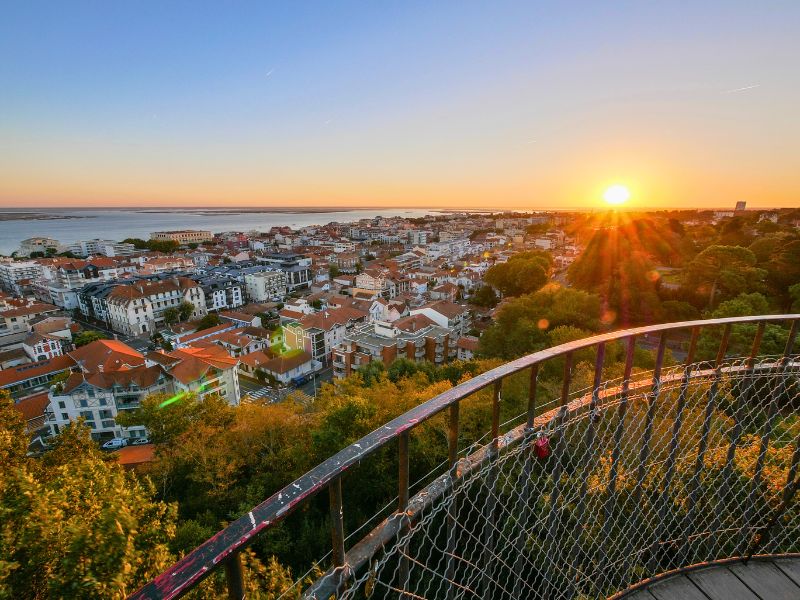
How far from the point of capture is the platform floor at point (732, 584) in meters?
1.91

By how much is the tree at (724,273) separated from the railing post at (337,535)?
63.0 ft

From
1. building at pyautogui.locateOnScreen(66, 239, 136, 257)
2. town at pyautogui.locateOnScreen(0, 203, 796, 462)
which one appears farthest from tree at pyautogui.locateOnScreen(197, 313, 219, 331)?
building at pyautogui.locateOnScreen(66, 239, 136, 257)

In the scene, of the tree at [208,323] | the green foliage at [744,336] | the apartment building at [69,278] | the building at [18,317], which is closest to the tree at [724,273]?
the green foliage at [744,336]

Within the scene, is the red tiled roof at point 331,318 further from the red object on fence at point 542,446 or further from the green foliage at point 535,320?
the red object on fence at point 542,446

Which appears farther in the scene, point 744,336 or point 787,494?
point 744,336

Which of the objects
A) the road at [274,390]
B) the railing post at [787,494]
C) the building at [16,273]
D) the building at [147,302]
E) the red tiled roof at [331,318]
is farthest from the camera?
the building at [16,273]

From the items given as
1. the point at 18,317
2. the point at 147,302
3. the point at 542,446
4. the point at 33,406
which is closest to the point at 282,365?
the point at 33,406

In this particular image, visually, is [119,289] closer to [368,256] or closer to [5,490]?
[5,490]

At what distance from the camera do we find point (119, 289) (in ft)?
87.5

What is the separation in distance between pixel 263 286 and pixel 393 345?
20.2 metres

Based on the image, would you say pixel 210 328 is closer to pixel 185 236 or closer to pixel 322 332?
pixel 322 332

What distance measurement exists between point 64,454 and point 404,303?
19.9m

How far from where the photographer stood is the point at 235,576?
2.40ft

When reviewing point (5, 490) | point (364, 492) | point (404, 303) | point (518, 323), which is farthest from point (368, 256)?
point (5, 490)
